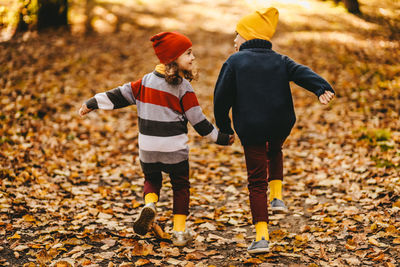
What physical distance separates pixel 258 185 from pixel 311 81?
100 cm

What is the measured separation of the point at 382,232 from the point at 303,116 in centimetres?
462

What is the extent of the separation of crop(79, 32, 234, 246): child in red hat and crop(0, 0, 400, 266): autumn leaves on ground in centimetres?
61

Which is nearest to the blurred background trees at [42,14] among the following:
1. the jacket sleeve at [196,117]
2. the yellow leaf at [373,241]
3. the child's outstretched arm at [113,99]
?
the child's outstretched arm at [113,99]

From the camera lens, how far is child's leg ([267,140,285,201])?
384 centimetres

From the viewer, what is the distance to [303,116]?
26.2 ft

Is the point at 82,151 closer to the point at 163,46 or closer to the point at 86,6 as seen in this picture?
the point at 163,46

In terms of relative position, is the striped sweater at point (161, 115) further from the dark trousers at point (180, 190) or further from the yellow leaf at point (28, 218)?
the yellow leaf at point (28, 218)

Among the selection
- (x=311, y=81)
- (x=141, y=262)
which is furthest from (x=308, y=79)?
(x=141, y=262)

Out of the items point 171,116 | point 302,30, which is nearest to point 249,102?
point 171,116

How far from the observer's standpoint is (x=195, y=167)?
5969 mm

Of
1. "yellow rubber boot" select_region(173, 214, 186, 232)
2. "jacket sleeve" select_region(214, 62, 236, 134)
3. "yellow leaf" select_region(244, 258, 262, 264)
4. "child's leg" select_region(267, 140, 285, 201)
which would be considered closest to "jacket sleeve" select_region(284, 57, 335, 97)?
"jacket sleeve" select_region(214, 62, 236, 134)

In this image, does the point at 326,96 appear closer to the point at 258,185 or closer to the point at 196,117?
the point at 258,185

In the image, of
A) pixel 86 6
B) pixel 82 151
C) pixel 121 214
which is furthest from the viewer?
pixel 86 6

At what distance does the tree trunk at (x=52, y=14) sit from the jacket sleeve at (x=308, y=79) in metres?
9.92
